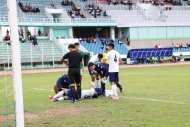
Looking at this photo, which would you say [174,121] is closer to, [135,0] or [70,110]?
[70,110]

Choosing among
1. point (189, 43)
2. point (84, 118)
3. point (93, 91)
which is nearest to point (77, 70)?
point (93, 91)

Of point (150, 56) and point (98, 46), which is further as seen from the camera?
point (98, 46)

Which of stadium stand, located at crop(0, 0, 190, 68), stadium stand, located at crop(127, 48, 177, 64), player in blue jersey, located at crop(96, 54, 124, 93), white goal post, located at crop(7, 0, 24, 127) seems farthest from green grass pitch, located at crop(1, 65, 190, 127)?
stadium stand, located at crop(127, 48, 177, 64)

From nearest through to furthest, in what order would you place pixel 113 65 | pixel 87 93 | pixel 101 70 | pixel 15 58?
pixel 15 58 < pixel 113 65 < pixel 87 93 < pixel 101 70

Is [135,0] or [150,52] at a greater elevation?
[135,0]

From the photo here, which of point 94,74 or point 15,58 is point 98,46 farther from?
point 15,58

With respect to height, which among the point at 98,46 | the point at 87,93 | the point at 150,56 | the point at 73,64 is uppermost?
the point at 73,64

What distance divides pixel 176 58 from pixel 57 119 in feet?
153

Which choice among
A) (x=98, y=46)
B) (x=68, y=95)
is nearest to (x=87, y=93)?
(x=68, y=95)

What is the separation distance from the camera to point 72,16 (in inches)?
2361

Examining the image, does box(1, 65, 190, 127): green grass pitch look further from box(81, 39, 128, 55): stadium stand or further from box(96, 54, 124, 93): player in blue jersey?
box(81, 39, 128, 55): stadium stand

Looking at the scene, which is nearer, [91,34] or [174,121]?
[174,121]

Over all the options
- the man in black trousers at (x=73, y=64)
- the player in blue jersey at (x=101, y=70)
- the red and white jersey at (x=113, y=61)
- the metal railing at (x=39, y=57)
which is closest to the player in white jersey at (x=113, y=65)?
the red and white jersey at (x=113, y=61)

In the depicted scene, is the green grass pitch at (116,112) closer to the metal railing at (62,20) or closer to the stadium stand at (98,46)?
the metal railing at (62,20)
